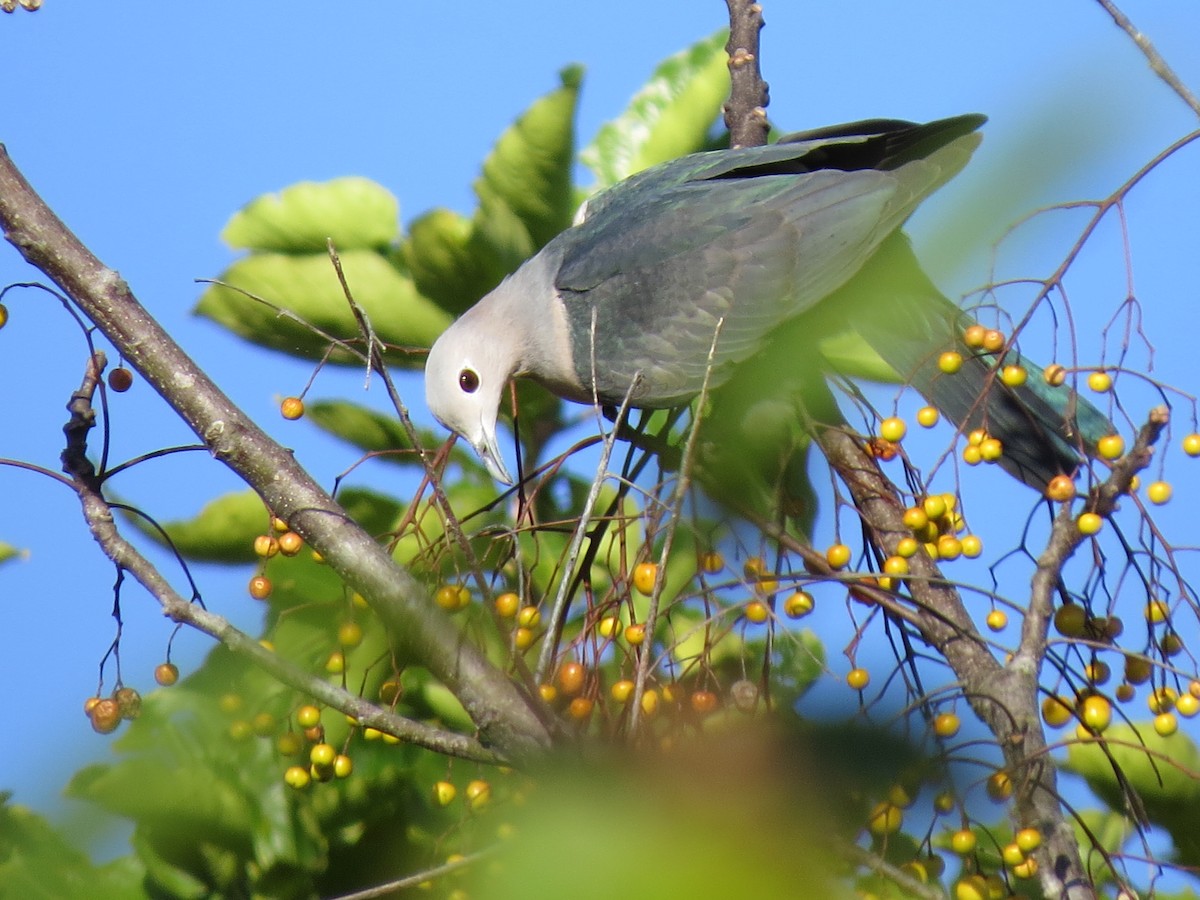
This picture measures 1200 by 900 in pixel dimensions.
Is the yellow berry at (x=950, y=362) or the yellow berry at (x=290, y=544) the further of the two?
the yellow berry at (x=950, y=362)

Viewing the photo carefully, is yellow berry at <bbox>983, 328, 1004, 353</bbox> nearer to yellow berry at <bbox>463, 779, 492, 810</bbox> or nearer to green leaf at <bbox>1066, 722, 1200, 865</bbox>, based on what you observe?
green leaf at <bbox>1066, 722, 1200, 865</bbox>

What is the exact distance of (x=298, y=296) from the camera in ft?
9.51

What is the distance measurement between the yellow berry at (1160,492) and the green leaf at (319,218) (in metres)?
1.88

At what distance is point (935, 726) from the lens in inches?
64.7

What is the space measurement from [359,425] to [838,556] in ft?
4.07

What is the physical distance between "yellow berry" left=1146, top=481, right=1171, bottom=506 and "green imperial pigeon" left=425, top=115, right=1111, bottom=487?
673mm

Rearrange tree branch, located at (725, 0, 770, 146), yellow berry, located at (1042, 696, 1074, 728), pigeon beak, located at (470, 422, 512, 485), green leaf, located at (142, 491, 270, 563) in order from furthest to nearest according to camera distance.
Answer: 1. tree branch, located at (725, 0, 770, 146)
2. pigeon beak, located at (470, 422, 512, 485)
3. green leaf, located at (142, 491, 270, 563)
4. yellow berry, located at (1042, 696, 1074, 728)

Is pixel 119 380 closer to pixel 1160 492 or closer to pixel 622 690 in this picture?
pixel 622 690

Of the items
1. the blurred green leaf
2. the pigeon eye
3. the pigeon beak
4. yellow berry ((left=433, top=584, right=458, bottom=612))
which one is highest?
the pigeon eye

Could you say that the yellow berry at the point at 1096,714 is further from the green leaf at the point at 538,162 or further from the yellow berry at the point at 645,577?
the green leaf at the point at 538,162

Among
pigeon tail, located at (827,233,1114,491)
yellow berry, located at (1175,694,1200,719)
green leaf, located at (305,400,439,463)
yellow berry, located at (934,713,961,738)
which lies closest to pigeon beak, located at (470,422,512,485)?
green leaf, located at (305,400,439,463)

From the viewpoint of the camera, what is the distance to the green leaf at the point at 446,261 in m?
2.83

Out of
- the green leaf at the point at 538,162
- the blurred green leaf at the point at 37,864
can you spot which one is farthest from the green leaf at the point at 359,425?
the blurred green leaf at the point at 37,864

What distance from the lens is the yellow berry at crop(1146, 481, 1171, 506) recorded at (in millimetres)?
1952
